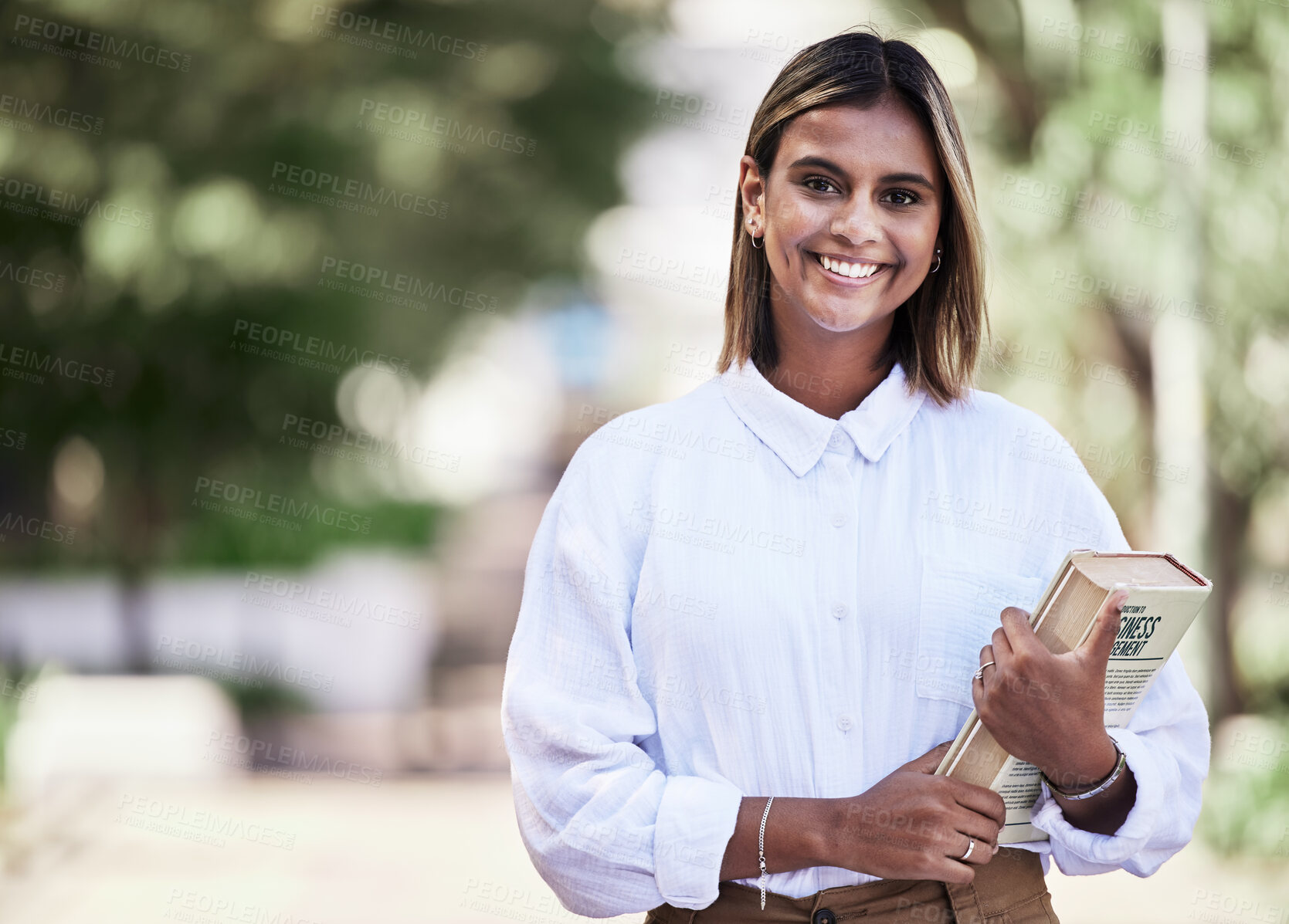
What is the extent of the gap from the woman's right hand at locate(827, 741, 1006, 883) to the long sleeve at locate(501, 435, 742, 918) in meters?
0.16

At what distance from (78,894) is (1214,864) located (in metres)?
5.13

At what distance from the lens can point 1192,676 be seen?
7.38 meters

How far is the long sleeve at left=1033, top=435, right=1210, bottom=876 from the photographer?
1.89m

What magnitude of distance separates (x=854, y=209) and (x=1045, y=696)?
73 cm

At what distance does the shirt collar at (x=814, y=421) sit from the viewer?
81.0 inches

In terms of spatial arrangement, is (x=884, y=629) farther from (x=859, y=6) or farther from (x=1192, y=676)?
(x=859, y=6)

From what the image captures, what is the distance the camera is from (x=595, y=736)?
1.90 metres

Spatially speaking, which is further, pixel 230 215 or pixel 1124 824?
pixel 230 215

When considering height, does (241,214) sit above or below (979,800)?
above

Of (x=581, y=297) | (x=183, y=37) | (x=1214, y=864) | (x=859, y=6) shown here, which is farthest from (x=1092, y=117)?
(x=581, y=297)

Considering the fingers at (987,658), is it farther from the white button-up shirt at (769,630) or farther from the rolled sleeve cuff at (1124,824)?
the rolled sleeve cuff at (1124,824)

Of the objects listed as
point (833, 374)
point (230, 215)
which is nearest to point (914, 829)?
point (833, 374)

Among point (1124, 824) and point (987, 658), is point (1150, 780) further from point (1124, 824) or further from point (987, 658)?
point (987, 658)

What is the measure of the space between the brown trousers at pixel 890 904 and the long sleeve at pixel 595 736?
0.27ft
